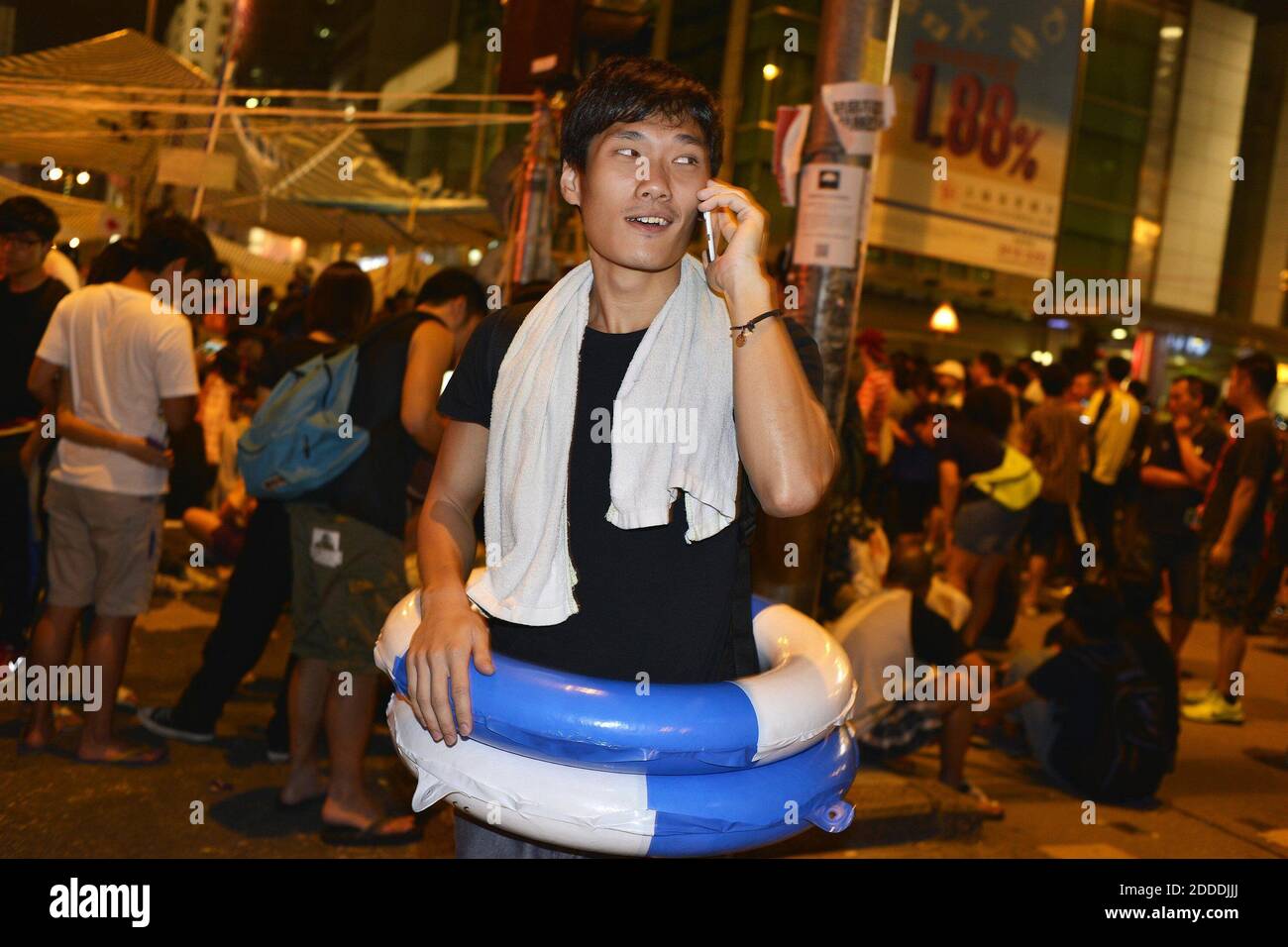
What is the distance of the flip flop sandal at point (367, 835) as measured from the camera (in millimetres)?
4246

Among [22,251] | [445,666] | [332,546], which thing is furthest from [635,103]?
[22,251]

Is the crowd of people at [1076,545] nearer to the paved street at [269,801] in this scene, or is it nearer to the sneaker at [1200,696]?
the sneaker at [1200,696]

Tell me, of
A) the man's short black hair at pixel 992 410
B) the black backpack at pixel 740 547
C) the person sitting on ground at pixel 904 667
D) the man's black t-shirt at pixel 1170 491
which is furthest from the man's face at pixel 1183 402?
the black backpack at pixel 740 547

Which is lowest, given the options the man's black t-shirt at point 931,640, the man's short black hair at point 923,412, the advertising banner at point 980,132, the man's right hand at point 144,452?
the man's black t-shirt at point 931,640

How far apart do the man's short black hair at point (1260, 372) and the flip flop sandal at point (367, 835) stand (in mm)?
5491

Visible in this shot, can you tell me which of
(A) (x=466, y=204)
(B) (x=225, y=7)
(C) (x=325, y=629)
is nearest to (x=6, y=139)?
(B) (x=225, y=7)

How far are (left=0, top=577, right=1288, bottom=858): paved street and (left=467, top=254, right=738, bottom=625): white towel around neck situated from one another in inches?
100

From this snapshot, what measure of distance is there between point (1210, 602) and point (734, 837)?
6.25 meters

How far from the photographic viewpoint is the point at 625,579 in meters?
2.09

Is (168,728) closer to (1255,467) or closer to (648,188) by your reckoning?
(648,188)

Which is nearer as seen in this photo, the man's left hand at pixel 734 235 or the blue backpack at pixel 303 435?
the man's left hand at pixel 734 235

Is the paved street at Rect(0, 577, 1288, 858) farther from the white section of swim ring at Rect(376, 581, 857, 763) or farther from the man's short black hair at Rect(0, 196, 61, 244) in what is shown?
the white section of swim ring at Rect(376, 581, 857, 763)

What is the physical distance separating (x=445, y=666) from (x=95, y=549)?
326cm

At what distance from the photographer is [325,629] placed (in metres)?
4.20
